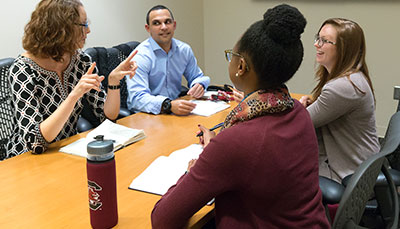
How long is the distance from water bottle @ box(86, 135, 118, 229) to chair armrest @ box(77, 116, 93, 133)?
114 cm

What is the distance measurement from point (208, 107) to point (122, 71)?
587mm

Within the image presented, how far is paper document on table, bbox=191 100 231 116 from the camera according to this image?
2281 mm

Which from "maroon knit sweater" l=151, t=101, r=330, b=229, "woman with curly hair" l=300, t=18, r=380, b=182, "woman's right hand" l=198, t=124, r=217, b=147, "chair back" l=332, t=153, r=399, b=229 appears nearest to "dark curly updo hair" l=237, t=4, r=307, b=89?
"maroon knit sweater" l=151, t=101, r=330, b=229

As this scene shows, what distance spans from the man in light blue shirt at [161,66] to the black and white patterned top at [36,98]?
17.5 inches

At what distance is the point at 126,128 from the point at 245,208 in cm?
A: 103

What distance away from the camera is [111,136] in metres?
1.81

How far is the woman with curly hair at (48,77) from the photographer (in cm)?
169

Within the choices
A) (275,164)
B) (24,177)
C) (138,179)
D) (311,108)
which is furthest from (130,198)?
(311,108)

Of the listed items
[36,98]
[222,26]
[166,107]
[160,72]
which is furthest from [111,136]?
Answer: [222,26]

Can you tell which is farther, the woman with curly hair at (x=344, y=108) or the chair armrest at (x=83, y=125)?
the chair armrest at (x=83, y=125)

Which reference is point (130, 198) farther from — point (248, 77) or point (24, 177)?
point (248, 77)

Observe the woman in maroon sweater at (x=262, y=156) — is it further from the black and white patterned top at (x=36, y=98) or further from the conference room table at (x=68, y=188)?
the black and white patterned top at (x=36, y=98)

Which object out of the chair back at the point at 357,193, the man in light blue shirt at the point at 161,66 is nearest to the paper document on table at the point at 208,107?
the man in light blue shirt at the point at 161,66

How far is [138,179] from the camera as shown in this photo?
4.70 ft
